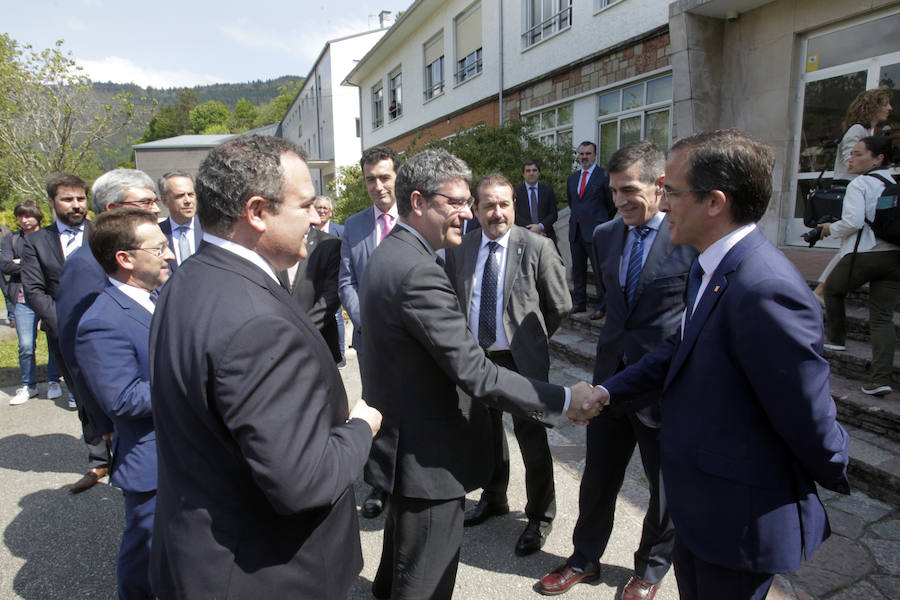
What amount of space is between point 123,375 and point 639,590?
255 centimetres

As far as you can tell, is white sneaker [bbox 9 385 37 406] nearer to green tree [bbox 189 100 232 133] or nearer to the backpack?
the backpack

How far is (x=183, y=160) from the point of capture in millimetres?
52406

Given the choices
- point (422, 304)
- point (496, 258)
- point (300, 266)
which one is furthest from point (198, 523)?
point (300, 266)

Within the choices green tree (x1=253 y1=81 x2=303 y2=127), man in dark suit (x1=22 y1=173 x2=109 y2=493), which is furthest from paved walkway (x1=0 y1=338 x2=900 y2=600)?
green tree (x1=253 y1=81 x2=303 y2=127)

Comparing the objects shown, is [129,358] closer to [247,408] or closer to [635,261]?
[247,408]

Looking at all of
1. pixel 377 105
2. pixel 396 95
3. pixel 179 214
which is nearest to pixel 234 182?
pixel 179 214

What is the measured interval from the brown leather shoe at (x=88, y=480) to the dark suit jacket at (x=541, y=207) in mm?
6128

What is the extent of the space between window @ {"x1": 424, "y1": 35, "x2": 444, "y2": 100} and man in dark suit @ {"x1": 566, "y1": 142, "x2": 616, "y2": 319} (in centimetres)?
1232

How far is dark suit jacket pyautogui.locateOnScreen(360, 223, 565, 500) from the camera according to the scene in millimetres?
1882

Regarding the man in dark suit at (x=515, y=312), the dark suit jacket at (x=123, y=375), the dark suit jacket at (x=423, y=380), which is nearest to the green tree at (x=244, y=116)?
the man in dark suit at (x=515, y=312)

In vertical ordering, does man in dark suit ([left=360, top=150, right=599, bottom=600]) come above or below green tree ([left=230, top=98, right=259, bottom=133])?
below

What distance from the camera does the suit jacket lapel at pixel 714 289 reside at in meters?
1.57

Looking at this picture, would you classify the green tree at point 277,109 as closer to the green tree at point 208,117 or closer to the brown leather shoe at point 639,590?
the green tree at point 208,117

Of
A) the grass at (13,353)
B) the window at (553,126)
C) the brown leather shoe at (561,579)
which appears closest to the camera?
the brown leather shoe at (561,579)
